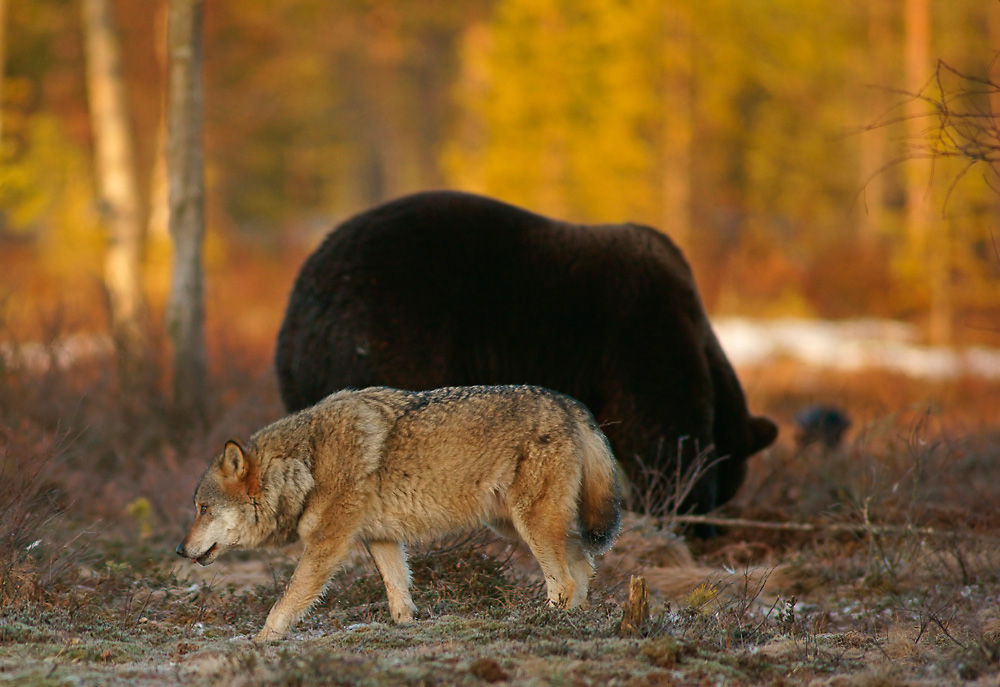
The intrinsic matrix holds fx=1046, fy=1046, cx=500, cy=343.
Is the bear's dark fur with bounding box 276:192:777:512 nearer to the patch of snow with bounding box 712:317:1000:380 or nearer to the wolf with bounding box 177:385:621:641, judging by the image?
the wolf with bounding box 177:385:621:641

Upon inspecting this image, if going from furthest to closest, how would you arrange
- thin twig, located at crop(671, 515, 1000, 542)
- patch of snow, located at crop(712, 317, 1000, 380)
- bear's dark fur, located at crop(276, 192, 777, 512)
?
patch of snow, located at crop(712, 317, 1000, 380) < bear's dark fur, located at crop(276, 192, 777, 512) < thin twig, located at crop(671, 515, 1000, 542)

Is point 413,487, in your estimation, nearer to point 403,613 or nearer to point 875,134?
point 403,613

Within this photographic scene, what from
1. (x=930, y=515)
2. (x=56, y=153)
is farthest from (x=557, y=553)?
(x=56, y=153)

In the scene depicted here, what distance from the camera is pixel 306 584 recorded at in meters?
5.23

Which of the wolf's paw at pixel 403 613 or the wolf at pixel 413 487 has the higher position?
the wolf at pixel 413 487

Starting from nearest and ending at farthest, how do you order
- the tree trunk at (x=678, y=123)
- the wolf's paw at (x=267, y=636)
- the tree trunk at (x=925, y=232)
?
the wolf's paw at (x=267, y=636) < the tree trunk at (x=925, y=232) < the tree trunk at (x=678, y=123)

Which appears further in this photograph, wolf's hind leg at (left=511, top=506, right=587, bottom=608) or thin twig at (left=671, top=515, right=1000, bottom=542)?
thin twig at (left=671, top=515, right=1000, bottom=542)

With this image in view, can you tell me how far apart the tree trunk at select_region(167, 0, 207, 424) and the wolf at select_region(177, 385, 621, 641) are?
5.13 meters

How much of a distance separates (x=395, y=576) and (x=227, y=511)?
0.94 m

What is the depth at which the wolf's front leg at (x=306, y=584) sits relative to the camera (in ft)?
16.9

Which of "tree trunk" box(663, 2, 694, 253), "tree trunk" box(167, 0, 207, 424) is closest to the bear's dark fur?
"tree trunk" box(167, 0, 207, 424)

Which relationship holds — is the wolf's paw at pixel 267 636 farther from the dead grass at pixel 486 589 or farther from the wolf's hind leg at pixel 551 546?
the wolf's hind leg at pixel 551 546

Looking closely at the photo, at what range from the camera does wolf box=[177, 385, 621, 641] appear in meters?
5.27

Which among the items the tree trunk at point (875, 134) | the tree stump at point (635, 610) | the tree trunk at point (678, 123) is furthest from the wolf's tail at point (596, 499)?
the tree trunk at point (875, 134)
